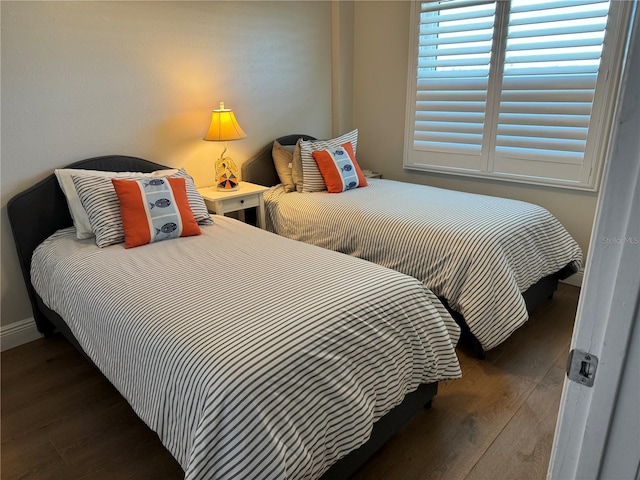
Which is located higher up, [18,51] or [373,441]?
[18,51]

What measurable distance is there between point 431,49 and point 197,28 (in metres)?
1.81

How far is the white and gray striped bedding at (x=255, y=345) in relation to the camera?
1249 mm

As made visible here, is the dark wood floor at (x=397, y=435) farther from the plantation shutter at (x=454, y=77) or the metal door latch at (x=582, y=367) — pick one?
the plantation shutter at (x=454, y=77)

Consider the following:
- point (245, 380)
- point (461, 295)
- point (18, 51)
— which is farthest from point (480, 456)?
point (18, 51)

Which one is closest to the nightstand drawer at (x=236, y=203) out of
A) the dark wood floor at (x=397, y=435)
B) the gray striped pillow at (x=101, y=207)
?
the gray striped pillow at (x=101, y=207)

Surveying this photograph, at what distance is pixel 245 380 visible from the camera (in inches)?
49.7

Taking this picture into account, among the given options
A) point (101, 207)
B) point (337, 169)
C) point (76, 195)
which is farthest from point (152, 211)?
point (337, 169)

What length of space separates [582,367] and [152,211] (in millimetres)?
2157

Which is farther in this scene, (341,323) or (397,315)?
(397,315)

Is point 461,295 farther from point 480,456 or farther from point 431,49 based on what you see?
point 431,49

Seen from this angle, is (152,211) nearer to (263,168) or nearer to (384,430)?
(263,168)

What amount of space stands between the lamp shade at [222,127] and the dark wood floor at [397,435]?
1582 mm

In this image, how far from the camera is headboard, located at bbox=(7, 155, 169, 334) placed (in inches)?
93.8

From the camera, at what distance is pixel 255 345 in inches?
53.8
